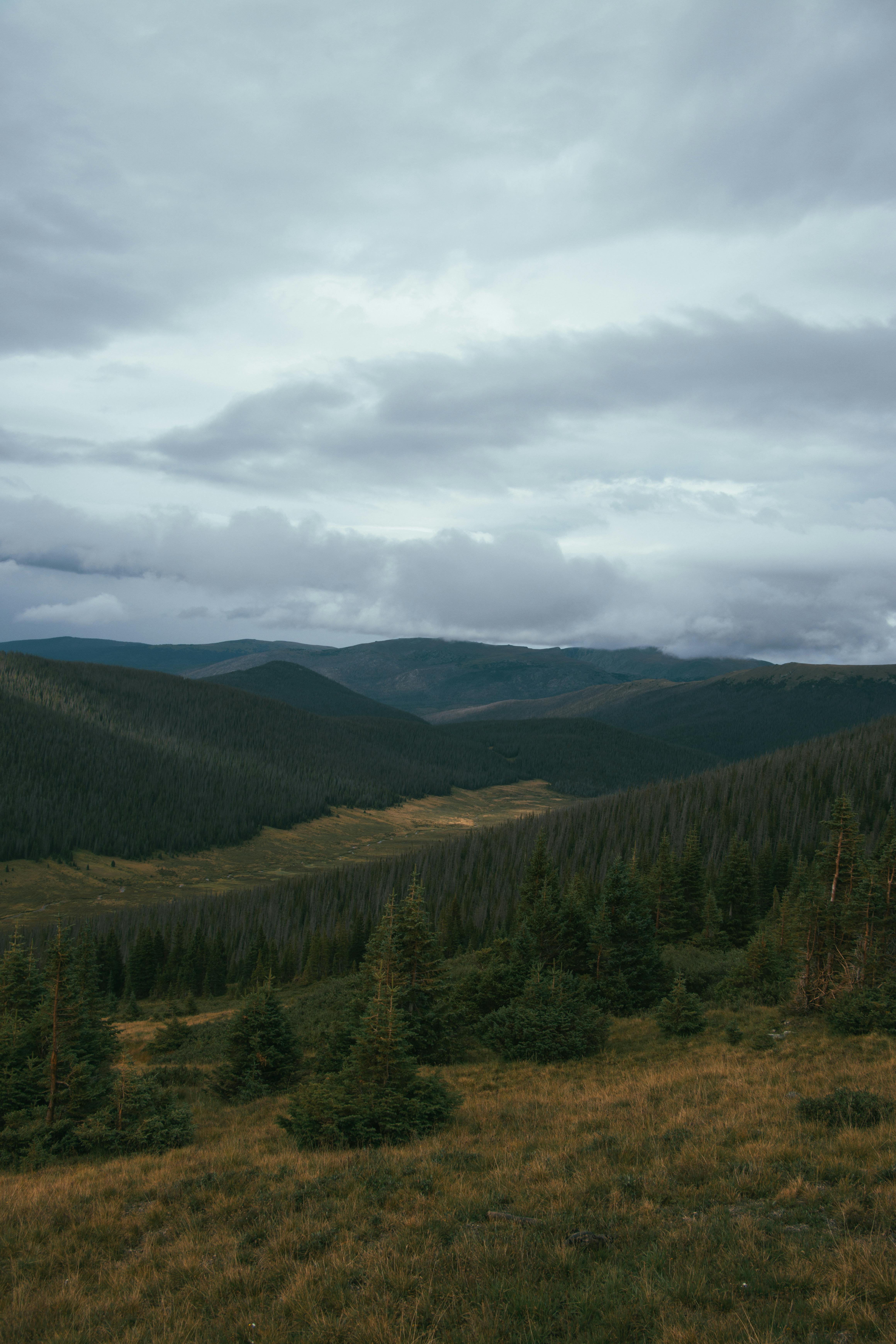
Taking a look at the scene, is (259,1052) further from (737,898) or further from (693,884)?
(737,898)

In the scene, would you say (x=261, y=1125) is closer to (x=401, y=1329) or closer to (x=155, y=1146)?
(x=155, y=1146)

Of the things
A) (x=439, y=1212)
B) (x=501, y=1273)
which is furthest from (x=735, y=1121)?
(x=501, y=1273)

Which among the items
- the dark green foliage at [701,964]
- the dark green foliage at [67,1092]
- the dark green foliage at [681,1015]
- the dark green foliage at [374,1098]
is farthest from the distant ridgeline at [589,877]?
the dark green foliage at [67,1092]

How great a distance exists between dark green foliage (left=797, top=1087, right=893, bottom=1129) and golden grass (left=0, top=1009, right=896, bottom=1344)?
2.24 ft

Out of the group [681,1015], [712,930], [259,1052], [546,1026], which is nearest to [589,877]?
[712,930]

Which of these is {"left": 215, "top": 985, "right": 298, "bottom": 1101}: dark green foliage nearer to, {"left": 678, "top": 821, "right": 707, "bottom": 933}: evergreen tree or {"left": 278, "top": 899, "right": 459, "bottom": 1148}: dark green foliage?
{"left": 278, "top": 899, "right": 459, "bottom": 1148}: dark green foliage

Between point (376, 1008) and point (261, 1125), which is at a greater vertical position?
point (376, 1008)

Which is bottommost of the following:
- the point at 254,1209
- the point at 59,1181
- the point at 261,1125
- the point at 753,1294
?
the point at 261,1125

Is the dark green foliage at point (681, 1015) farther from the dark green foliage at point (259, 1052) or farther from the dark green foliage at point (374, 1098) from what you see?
the dark green foliage at point (259, 1052)

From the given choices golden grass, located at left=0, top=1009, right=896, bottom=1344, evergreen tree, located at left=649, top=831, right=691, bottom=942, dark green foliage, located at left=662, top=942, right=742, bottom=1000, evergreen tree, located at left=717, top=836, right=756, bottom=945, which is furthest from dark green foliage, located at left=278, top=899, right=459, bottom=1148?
evergreen tree, located at left=717, top=836, right=756, bottom=945

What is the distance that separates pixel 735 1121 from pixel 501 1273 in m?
9.34

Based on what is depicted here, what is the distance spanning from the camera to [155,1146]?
67.6 feet

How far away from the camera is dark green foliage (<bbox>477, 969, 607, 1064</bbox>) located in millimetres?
29188

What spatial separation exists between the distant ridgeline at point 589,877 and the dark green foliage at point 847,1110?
2794 centimetres
